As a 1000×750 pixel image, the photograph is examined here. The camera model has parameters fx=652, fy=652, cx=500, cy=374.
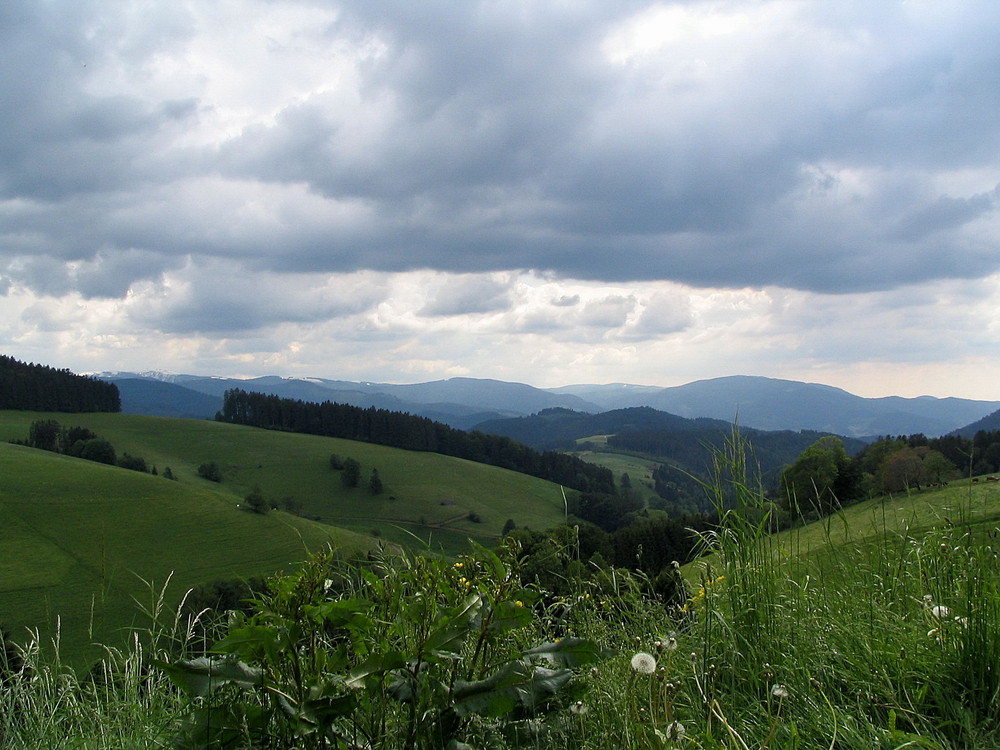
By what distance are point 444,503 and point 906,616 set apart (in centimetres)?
10143

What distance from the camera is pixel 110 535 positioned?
65.8 meters

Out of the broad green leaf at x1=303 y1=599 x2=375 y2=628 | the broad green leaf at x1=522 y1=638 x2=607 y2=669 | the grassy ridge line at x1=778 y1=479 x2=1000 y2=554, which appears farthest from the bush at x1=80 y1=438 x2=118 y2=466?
the broad green leaf at x1=522 y1=638 x2=607 y2=669

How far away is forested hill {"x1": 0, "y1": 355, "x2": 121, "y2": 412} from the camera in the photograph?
12425 cm

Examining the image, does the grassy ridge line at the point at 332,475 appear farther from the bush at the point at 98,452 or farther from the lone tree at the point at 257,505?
the lone tree at the point at 257,505

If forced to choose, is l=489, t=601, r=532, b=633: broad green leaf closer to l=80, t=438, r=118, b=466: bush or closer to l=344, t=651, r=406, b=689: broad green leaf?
l=344, t=651, r=406, b=689: broad green leaf

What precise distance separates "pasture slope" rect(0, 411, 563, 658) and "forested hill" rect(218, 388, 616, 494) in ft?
29.7

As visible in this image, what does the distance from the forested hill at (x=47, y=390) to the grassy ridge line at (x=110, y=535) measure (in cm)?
4415

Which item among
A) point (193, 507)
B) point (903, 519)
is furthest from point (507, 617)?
point (193, 507)

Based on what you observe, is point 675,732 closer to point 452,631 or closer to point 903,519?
point 452,631

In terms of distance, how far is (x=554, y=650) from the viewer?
2.83m

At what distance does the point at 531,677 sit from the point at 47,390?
15170cm

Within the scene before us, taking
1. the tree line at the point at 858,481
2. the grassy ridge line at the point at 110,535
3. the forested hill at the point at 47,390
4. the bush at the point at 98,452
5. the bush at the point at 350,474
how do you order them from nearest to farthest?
the tree line at the point at 858,481 < the grassy ridge line at the point at 110,535 < the bush at the point at 98,452 < the bush at the point at 350,474 < the forested hill at the point at 47,390

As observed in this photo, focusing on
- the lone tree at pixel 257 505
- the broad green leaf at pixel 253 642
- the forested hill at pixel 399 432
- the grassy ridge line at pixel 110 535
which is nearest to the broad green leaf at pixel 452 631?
the broad green leaf at pixel 253 642

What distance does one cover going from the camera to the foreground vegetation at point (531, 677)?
2475 mm
